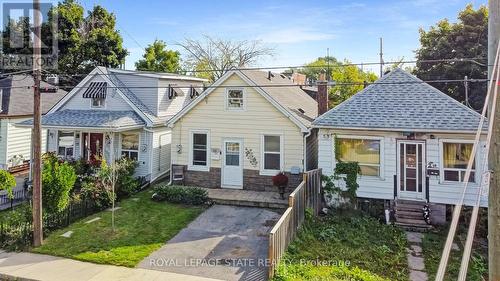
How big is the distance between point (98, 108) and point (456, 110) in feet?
55.0

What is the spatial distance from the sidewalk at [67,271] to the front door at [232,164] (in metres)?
7.91

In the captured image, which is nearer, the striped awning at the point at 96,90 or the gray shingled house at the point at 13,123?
the striped awning at the point at 96,90

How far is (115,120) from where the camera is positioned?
17250 mm

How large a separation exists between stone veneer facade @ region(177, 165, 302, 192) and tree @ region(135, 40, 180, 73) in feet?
69.8

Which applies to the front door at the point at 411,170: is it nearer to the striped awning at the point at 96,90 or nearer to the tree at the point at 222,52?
the striped awning at the point at 96,90

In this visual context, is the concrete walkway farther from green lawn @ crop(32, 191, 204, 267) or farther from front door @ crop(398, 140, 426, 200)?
green lawn @ crop(32, 191, 204, 267)

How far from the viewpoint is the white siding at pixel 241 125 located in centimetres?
1567

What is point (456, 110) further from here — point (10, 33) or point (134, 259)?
point (10, 33)

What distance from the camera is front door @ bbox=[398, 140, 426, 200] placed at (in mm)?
13383

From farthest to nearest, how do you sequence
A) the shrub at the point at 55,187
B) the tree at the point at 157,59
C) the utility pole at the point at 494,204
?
1. the tree at the point at 157,59
2. the shrub at the point at 55,187
3. the utility pole at the point at 494,204

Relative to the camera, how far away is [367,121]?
1373 cm

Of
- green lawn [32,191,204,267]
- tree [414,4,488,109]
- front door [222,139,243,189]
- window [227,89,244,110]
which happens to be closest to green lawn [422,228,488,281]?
green lawn [32,191,204,267]

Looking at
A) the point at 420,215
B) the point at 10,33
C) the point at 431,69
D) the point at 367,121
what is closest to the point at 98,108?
the point at 367,121

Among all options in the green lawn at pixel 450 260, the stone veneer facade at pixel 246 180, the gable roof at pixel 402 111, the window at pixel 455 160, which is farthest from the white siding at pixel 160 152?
the window at pixel 455 160
